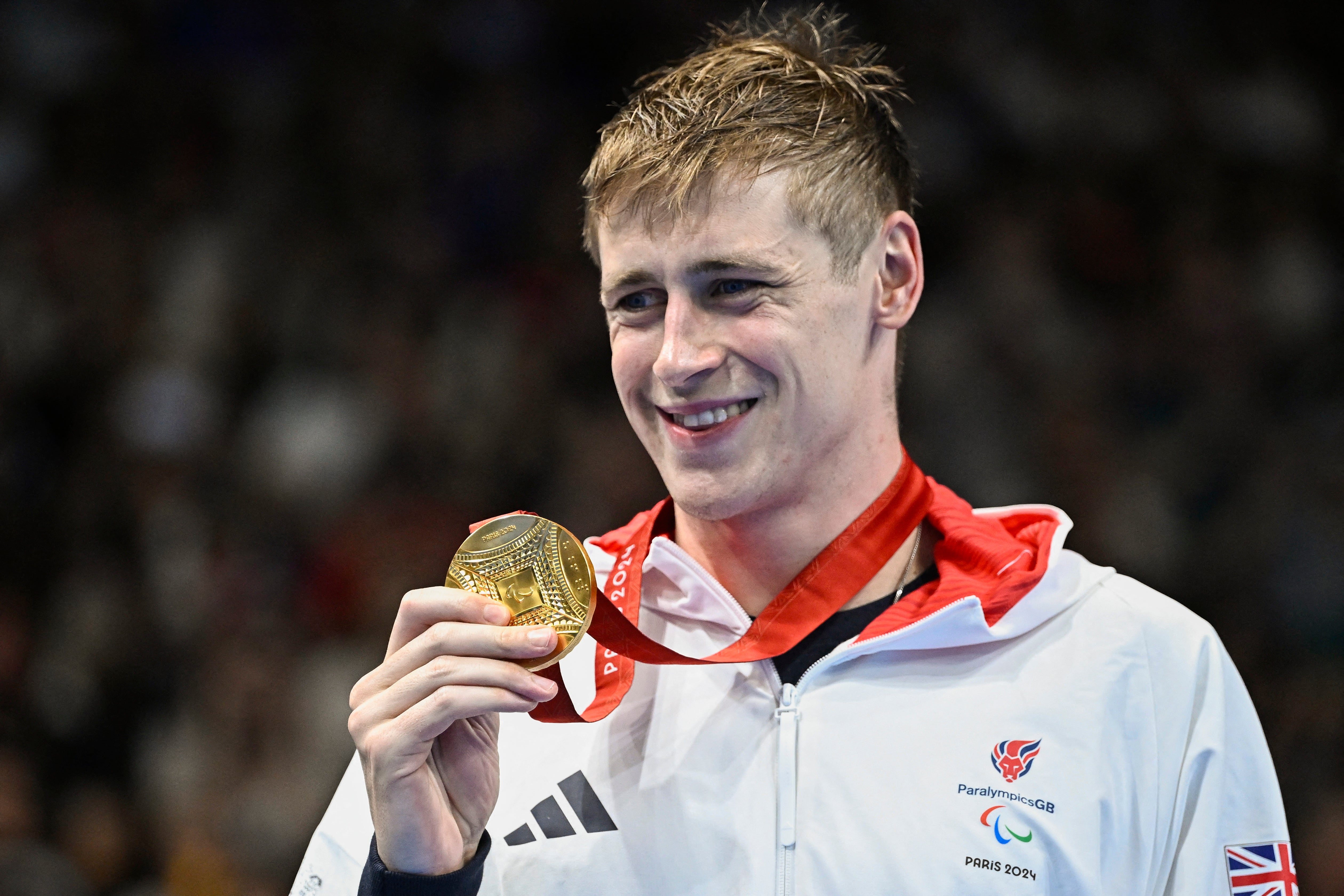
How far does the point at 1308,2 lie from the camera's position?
543 cm

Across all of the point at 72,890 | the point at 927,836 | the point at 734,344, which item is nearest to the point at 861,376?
the point at 734,344

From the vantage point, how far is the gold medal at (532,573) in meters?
1.73

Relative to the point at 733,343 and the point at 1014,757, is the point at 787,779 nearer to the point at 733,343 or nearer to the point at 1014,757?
the point at 1014,757

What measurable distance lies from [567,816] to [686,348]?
2.53 feet

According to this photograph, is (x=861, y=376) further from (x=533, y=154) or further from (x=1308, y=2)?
(x=1308, y=2)

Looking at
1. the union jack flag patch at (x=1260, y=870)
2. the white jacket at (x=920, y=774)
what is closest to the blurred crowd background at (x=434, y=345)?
the union jack flag patch at (x=1260, y=870)

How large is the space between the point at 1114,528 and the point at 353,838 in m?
3.49

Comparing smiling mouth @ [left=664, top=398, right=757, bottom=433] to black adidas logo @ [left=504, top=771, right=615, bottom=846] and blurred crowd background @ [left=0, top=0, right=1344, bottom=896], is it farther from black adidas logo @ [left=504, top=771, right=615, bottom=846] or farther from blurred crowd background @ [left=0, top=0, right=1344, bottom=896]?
blurred crowd background @ [left=0, top=0, right=1344, bottom=896]

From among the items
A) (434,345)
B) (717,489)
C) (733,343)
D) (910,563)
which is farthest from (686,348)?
(434,345)

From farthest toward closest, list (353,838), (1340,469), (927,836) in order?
(1340,469), (353,838), (927,836)

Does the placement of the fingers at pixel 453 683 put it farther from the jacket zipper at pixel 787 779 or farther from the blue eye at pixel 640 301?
the blue eye at pixel 640 301

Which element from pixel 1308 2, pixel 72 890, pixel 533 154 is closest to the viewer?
pixel 72 890

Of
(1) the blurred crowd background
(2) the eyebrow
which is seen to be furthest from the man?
(1) the blurred crowd background

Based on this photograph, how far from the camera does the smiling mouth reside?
191cm
